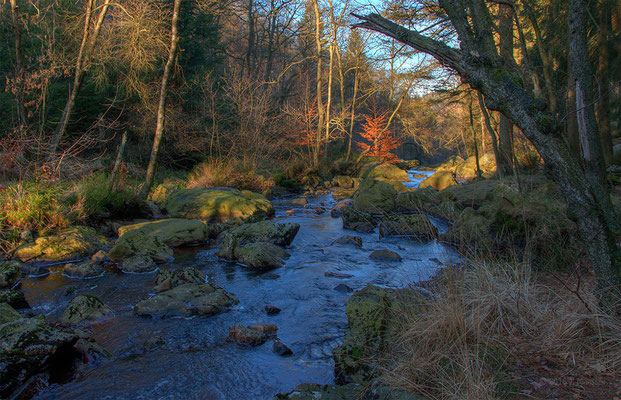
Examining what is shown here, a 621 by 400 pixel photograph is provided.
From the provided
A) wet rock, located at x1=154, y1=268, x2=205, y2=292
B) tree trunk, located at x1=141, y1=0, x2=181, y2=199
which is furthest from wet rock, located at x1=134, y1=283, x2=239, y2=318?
tree trunk, located at x1=141, y1=0, x2=181, y2=199

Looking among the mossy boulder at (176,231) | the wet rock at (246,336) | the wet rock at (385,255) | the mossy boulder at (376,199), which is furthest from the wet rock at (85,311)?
the mossy boulder at (376,199)

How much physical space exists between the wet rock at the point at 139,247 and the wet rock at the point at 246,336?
333 cm

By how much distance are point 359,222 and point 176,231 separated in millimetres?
4376

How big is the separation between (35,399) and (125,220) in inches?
268

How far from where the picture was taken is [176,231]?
816 cm

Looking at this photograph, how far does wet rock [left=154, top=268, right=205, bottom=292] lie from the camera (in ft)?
18.2

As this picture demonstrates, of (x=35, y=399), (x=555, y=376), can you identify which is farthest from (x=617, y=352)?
(x=35, y=399)

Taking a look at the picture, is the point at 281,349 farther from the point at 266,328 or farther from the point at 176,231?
the point at 176,231

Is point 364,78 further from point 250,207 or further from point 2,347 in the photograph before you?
point 2,347

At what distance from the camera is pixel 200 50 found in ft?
54.9

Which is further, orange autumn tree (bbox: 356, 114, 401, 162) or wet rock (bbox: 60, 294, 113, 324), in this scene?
orange autumn tree (bbox: 356, 114, 401, 162)

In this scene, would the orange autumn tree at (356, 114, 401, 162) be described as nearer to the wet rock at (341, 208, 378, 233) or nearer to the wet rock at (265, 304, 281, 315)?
the wet rock at (341, 208, 378, 233)

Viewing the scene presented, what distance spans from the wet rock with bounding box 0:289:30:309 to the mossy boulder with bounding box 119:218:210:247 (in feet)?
9.42

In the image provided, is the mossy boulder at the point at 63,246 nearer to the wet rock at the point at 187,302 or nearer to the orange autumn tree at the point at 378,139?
the wet rock at the point at 187,302
